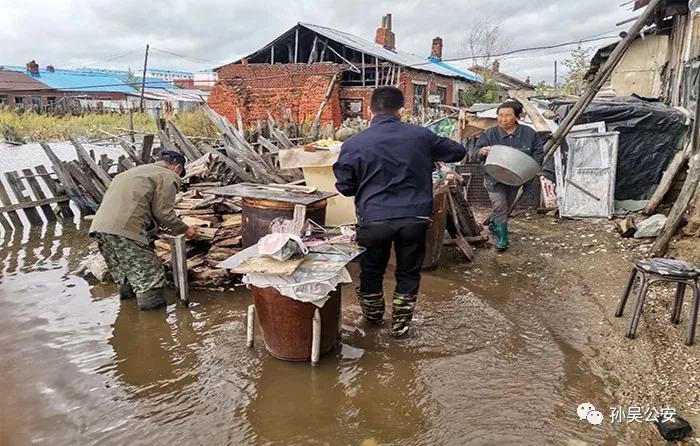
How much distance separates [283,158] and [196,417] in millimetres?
3684

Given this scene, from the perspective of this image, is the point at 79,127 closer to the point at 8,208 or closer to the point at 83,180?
the point at 83,180

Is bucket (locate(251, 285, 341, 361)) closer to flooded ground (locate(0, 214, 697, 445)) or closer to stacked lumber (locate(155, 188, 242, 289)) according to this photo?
flooded ground (locate(0, 214, 697, 445))

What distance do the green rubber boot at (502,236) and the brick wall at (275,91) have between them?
1497cm

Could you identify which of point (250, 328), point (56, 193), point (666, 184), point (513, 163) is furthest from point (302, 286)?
point (56, 193)

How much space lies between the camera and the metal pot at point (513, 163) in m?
5.52

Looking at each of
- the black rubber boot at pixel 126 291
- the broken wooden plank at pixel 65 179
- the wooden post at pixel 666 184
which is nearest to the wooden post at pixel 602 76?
the wooden post at pixel 666 184

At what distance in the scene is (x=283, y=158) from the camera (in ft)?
20.3

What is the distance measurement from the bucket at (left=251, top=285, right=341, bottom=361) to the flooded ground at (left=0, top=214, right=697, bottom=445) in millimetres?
113

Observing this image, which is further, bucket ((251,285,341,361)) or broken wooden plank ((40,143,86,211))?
broken wooden plank ((40,143,86,211))

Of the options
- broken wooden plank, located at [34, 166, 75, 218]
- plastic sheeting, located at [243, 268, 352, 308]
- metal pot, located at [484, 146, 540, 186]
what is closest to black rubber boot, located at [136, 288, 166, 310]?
plastic sheeting, located at [243, 268, 352, 308]

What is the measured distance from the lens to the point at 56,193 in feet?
29.8

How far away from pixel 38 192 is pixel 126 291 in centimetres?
501

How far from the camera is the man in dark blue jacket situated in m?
3.83

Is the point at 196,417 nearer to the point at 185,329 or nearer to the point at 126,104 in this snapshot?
the point at 185,329
